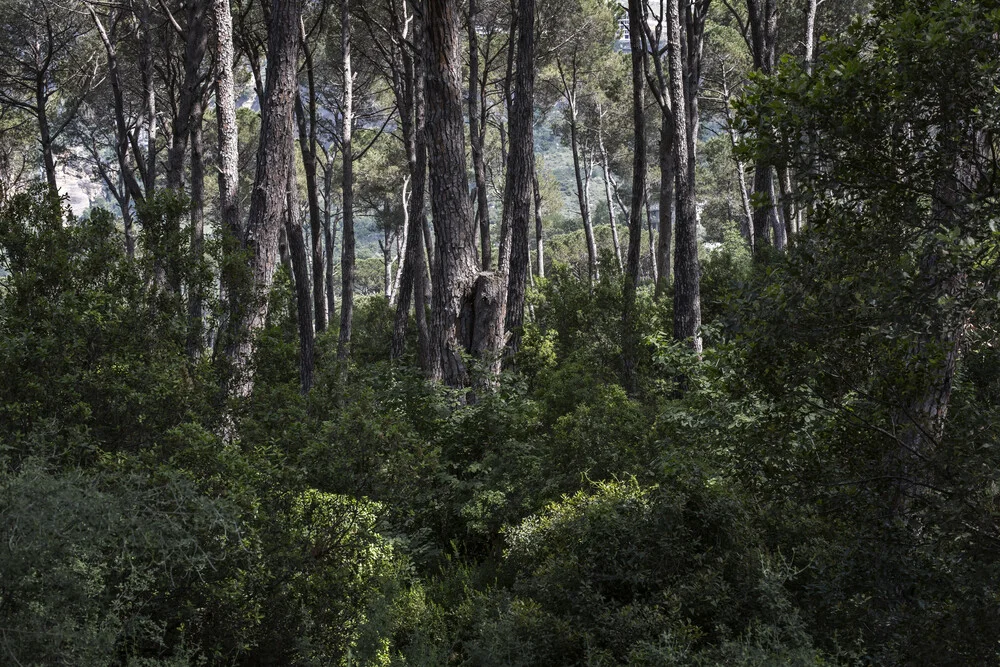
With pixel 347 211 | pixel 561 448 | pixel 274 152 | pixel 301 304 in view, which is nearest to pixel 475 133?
pixel 347 211

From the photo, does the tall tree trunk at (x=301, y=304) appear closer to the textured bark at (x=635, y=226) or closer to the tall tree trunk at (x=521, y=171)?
the tall tree trunk at (x=521, y=171)

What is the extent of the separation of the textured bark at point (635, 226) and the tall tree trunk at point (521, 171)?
139 centimetres

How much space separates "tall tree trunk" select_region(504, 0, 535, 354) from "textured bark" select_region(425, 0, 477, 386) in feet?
3.62

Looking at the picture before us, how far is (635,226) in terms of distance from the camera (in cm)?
1224

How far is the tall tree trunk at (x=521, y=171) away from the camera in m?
10.0

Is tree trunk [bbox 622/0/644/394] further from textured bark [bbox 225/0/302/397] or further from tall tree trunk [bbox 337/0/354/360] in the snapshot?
tall tree trunk [bbox 337/0/354/360]

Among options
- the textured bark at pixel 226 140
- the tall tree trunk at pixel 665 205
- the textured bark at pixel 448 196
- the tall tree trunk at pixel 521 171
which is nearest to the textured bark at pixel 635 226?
the tall tree trunk at pixel 521 171

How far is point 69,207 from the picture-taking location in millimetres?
5500

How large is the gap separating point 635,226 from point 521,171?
272 centimetres

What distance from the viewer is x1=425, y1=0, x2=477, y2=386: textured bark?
8922mm

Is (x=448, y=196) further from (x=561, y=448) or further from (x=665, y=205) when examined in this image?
(x=665, y=205)

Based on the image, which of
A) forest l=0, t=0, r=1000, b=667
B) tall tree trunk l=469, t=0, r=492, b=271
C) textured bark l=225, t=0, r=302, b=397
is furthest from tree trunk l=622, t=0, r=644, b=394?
textured bark l=225, t=0, r=302, b=397

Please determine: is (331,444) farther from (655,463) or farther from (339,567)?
(655,463)

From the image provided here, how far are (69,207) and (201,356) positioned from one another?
150cm
